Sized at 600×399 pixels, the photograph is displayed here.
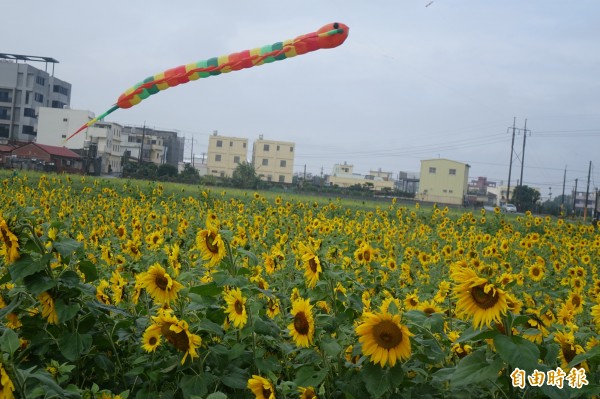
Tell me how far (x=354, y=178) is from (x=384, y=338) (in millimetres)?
69071

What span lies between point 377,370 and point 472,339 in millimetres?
266

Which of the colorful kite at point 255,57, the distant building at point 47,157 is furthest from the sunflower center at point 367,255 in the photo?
the distant building at point 47,157

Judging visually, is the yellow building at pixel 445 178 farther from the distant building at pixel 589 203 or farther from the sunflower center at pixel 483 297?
the sunflower center at pixel 483 297

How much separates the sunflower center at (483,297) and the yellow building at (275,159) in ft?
214

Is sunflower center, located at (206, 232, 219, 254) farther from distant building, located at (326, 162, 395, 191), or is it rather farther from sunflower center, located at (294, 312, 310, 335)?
distant building, located at (326, 162, 395, 191)

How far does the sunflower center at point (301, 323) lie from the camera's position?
76.6 inches

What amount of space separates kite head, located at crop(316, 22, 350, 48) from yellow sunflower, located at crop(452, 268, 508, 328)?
441 centimetres

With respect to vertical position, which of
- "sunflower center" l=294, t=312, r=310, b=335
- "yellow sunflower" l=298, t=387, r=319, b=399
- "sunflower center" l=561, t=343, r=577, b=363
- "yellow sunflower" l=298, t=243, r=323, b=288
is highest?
"yellow sunflower" l=298, t=243, r=323, b=288

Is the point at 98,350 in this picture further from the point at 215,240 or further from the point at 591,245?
the point at 591,245

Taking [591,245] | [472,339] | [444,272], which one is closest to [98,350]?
[472,339]

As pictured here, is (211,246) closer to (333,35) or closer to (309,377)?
(309,377)

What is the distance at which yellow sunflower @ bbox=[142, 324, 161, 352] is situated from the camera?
1.95m

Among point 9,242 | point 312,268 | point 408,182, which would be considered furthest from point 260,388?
point 408,182

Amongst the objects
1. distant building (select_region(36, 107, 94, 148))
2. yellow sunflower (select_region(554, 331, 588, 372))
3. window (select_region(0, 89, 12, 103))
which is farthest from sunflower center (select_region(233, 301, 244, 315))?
window (select_region(0, 89, 12, 103))
